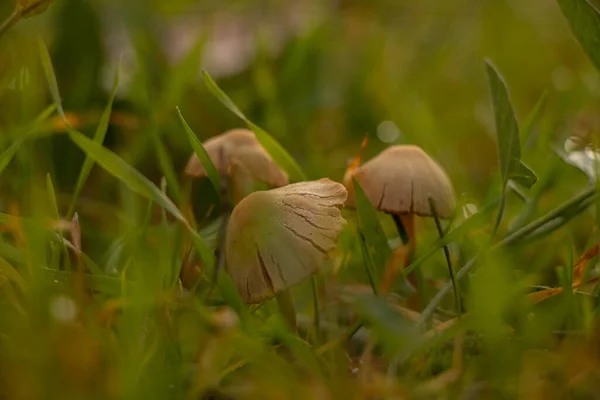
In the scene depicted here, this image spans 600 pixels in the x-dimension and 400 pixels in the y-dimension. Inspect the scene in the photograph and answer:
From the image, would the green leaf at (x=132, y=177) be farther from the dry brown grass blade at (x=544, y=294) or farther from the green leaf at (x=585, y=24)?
the green leaf at (x=585, y=24)

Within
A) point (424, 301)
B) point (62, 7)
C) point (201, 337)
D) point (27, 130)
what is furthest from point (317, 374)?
point (62, 7)

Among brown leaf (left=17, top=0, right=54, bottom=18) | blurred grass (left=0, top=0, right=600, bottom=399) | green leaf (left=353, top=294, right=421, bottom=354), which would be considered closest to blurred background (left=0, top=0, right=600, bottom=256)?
blurred grass (left=0, top=0, right=600, bottom=399)

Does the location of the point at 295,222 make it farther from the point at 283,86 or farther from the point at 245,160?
the point at 283,86

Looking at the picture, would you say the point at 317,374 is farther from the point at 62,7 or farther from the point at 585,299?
the point at 62,7

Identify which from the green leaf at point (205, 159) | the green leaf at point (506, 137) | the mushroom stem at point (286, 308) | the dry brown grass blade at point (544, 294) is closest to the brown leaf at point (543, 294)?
the dry brown grass blade at point (544, 294)

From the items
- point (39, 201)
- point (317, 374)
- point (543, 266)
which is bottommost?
point (543, 266)

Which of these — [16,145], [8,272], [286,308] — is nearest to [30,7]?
[16,145]

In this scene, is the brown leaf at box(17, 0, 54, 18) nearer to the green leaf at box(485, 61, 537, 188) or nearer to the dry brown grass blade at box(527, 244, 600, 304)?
the green leaf at box(485, 61, 537, 188)
